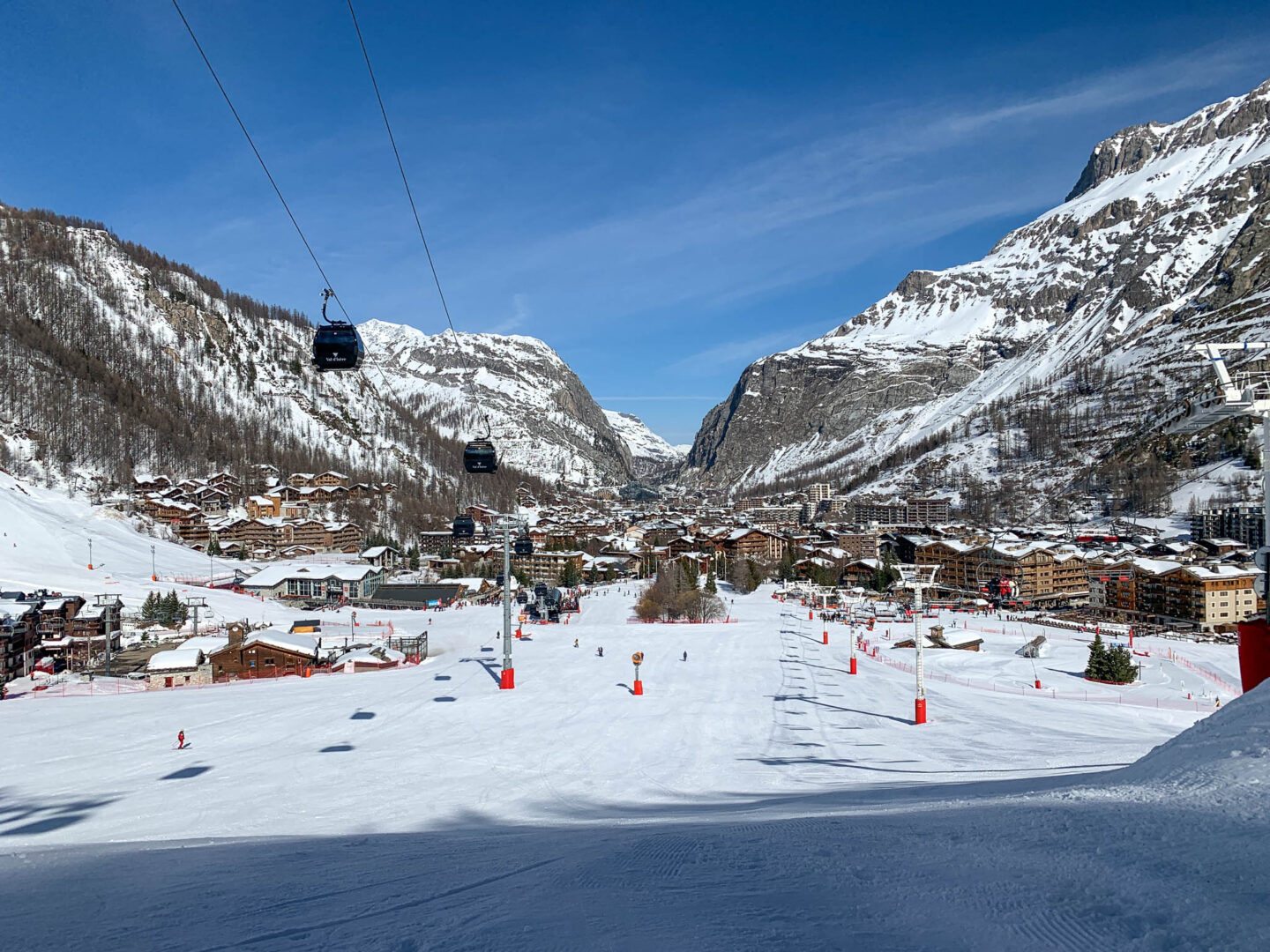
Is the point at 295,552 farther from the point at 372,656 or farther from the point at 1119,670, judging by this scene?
the point at 1119,670

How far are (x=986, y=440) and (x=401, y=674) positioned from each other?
5503 inches

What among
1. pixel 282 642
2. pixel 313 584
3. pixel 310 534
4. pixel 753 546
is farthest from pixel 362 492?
pixel 282 642

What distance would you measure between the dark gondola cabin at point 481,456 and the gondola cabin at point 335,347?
18.8 feet

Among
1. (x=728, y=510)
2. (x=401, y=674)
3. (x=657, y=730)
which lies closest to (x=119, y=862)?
(x=657, y=730)

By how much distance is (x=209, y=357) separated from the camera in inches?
4505

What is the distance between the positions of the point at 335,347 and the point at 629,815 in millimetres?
8668

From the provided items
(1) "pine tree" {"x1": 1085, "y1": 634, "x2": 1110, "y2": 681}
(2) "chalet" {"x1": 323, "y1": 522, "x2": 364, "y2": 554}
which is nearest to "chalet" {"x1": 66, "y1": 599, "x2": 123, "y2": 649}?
(1) "pine tree" {"x1": 1085, "y1": 634, "x2": 1110, "y2": 681}

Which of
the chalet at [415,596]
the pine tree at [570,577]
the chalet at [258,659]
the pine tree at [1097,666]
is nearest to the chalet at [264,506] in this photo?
the chalet at [415,596]

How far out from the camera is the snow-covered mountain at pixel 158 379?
81812 millimetres

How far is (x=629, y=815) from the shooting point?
6441 millimetres

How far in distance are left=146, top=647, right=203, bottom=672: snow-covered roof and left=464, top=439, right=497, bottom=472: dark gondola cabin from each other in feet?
40.9

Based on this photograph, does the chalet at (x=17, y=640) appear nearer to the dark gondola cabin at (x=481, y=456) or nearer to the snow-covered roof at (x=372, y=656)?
the snow-covered roof at (x=372, y=656)

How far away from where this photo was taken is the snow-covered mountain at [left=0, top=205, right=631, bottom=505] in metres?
81.8

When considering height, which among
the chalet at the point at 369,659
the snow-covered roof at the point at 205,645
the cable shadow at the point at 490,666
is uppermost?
the snow-covered roof at the point at 205,645
